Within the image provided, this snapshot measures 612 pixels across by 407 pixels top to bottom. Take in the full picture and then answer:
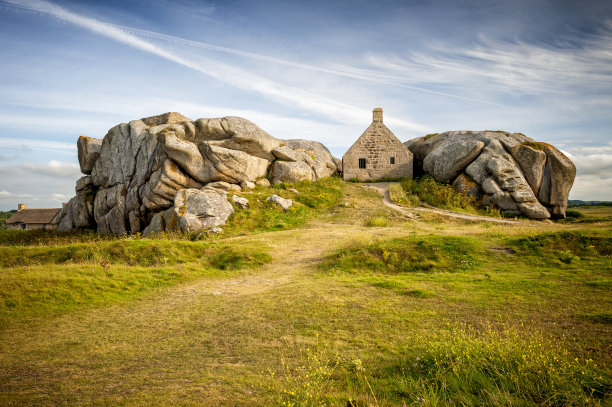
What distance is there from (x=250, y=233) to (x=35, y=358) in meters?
15.4

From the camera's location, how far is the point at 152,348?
6332mm

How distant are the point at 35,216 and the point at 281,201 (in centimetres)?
5184

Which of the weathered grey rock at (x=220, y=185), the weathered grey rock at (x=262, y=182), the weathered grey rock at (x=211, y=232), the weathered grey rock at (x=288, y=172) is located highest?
the weathered grey rock at (x=288, y=172)

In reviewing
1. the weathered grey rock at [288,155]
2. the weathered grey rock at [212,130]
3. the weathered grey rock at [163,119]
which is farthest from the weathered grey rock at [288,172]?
the weathered grey rock at [163,119]

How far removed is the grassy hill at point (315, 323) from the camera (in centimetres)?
444

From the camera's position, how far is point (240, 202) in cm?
2488

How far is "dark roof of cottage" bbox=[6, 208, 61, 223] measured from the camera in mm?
54062

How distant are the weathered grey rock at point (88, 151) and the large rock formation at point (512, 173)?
38.0 m

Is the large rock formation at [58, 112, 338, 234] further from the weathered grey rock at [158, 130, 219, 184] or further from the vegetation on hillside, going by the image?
the vegetation on hillside

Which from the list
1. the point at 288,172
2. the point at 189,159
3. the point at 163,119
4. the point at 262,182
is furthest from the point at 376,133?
the point at 163,119

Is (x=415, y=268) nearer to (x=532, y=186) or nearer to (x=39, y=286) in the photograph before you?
(x=39, y=286)

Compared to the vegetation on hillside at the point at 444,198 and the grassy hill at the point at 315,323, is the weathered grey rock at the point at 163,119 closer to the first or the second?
the grassy hill at the point at 315,323

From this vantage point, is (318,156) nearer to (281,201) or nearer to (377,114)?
(377,114)

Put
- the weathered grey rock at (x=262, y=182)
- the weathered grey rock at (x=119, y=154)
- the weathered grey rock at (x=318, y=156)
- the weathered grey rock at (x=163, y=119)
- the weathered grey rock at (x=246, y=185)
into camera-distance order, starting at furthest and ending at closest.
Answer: the weathered grey rock at (x=318, y=156) < the weathered grey rock at (x=163, y=119) < the weathered grey rock at (x=119, y=154) < the weathered grey rock at (x=262, y=182) < the weathered grey rock at (x=246, y=185)
